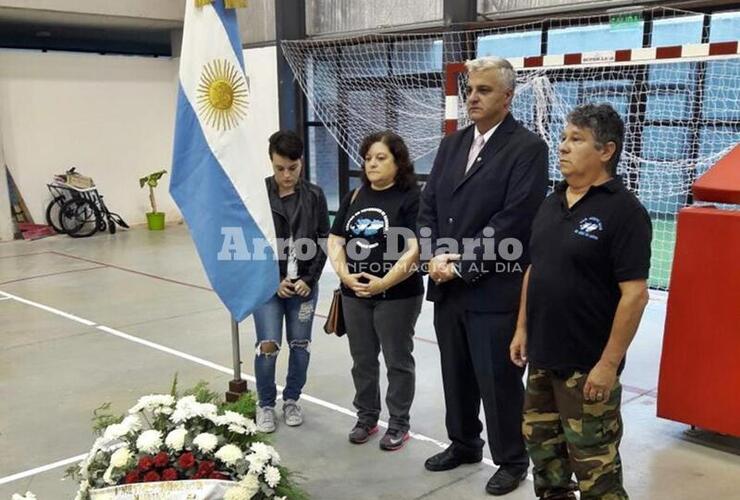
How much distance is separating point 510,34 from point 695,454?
15.6 ft

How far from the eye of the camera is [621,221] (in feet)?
6.63

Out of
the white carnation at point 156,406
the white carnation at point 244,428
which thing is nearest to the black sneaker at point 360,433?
the white carnation at point 244,428

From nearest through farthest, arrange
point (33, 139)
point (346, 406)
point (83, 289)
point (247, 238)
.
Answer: point (247, 238) < point (346, 406) < point (83, 289) < point (33, 139)

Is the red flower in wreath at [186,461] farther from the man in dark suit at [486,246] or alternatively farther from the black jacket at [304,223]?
the black jacket at [304,223]

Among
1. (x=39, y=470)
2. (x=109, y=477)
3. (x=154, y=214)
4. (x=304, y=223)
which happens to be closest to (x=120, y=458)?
(x=109, y=477)

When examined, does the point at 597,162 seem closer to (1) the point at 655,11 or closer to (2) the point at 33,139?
(1) the point at 655,11

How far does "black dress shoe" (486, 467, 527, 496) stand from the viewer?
8.81 feet

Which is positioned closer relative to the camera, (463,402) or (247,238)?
(463,402)

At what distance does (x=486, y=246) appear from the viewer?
8.21 feet

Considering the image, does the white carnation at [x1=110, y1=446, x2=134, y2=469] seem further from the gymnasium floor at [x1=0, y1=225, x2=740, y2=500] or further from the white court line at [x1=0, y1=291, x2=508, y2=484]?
the white court line at [x1=0, y1=291, x2=508, y2=484]

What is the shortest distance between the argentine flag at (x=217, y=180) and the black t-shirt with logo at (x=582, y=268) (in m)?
1.32

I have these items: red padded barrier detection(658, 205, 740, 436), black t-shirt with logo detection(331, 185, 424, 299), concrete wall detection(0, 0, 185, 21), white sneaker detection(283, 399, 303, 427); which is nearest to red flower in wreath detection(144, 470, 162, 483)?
black t-shirt with logo detection(331, 185, 424, 299)

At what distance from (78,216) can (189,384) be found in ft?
21.0

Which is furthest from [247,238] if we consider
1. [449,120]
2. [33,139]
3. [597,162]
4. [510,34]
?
[33,139]
